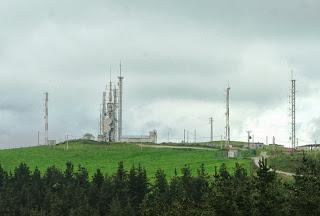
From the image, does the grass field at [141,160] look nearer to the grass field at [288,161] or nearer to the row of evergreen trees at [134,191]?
the grass field at [288,161]

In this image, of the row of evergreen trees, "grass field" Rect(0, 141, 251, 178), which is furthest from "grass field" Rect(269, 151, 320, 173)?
the row of evergreen trees

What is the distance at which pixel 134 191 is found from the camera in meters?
139

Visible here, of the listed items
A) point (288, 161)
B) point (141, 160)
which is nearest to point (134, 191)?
point (288, 161)

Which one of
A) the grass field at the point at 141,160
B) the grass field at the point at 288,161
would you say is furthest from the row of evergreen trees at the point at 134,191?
the grass field at the point at 141,160

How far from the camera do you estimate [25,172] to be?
523 feet

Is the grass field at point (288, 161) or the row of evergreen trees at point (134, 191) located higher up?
the grass field at point (288, 161)

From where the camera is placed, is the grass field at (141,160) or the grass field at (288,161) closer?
the grass field at (288,161)

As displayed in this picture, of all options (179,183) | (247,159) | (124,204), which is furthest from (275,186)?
(247,159)

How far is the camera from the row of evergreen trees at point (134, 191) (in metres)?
79.1

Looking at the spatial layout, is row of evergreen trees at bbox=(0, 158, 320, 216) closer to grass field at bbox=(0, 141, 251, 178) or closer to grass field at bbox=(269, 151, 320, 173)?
grass field at bbox=(269, 151, 320, 173)

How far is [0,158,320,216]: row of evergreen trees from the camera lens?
79125 mm

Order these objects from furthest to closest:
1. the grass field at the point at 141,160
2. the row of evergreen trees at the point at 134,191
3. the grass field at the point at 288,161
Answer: the grass field at the point at 141,160, the grass field at the point at 288,161, the row of evergreen trees at the point at 134,191

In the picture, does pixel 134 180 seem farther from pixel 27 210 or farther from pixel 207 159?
pixel 207 159

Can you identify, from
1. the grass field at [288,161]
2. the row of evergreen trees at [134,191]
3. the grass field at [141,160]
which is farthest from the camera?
the grass field at [141,160]
